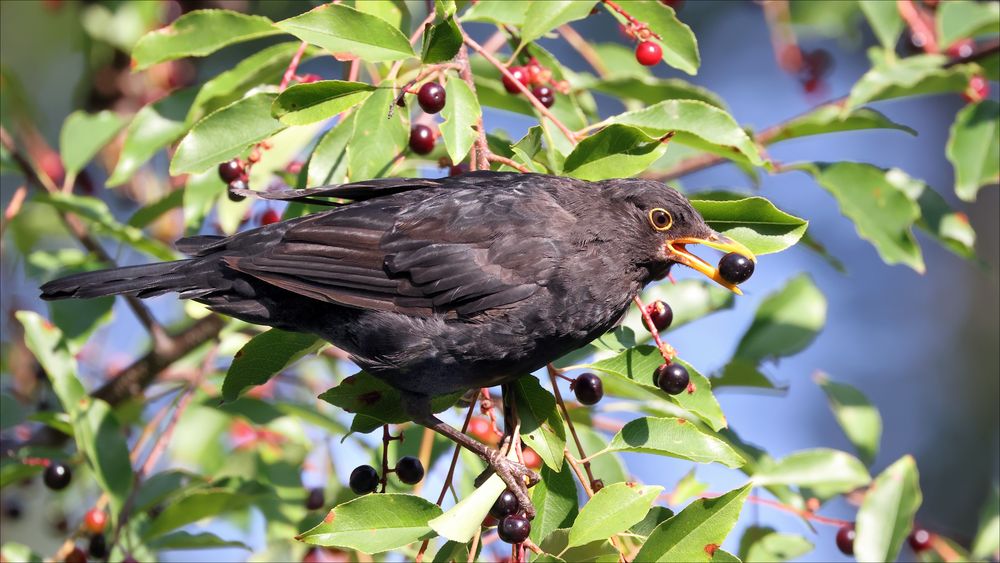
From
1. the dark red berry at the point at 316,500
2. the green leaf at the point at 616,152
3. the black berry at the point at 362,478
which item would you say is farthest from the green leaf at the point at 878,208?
the dark red berry at the point at 316,500

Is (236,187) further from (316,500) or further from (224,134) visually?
(316,500)

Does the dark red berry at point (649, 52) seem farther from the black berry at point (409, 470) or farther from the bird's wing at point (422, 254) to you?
the black berry at point (409, 470)

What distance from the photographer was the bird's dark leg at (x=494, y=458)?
9.15ft

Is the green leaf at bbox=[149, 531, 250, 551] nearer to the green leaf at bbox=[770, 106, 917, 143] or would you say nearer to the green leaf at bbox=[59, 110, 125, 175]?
the green leaf at bbox=[59, 110, 125, 175]

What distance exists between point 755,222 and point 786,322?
3.67ft

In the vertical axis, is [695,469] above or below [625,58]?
below

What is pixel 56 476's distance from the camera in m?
3.64

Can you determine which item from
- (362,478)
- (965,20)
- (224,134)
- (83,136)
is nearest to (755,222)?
(362,478)

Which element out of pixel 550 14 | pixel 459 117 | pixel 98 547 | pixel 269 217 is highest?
pixel 550 14

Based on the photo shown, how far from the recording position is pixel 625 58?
4359mm

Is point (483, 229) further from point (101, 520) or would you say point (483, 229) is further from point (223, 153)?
point (101, 520)

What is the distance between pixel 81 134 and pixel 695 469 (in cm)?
267

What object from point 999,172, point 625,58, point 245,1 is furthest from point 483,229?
point 245,1

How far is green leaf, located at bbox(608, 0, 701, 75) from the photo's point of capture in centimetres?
347
